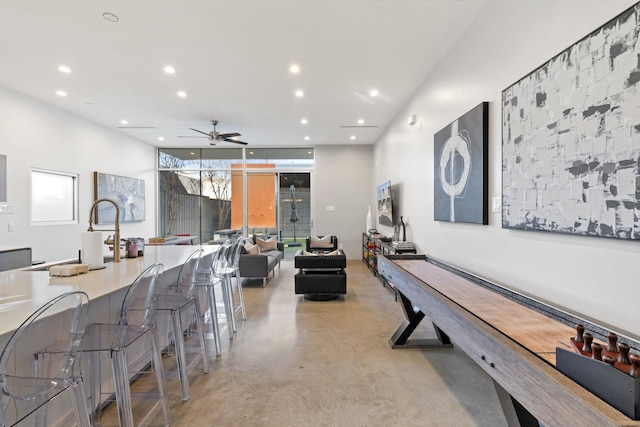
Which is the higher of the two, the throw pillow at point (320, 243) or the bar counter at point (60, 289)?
the bar counter at point (60, 289)

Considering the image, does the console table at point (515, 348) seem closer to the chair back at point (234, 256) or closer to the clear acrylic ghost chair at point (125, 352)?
the clear acrylic ghost chair at point (125, 352)

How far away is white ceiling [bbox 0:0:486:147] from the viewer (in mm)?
2807

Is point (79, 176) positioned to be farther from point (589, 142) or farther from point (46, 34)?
point (589, 142)

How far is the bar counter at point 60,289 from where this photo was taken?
4.87 feet

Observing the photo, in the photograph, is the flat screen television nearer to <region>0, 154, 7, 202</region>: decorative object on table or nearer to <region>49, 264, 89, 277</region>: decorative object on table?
<region>49, 264, 89, 277</region>: decorative object on table

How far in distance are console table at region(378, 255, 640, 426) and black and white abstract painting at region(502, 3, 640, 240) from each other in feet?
1.82

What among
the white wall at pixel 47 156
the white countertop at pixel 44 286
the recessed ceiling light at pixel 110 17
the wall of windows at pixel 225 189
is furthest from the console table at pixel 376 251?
the white wall at pixel 47 156

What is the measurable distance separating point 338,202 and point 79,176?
573cm

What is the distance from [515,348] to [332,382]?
1645 millimetres

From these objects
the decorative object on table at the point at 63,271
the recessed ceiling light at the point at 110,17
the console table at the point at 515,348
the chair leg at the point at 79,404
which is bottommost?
the chair leg at the point at 79,404

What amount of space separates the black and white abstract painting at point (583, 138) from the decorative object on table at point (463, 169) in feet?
1.41

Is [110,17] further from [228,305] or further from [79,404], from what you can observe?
[79,404]

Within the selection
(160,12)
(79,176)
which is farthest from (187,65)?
(79,176)

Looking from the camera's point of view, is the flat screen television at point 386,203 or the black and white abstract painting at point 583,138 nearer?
the black and white abstract painting at point 583,138
